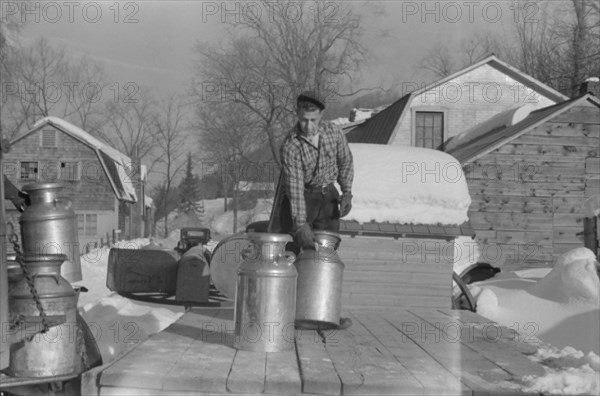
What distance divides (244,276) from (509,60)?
156 feet

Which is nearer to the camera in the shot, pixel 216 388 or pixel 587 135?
pixel 216 388

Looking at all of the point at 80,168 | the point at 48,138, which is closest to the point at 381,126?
the point at 80,168

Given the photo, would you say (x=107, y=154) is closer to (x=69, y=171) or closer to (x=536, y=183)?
(x=69, y=171)

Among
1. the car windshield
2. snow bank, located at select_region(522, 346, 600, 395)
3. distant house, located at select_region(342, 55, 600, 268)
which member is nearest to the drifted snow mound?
snow bank, located at select_region(522, 346, 600, 395)

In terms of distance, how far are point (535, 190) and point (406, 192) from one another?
1419 cm

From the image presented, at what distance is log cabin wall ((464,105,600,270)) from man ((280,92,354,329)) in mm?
15455

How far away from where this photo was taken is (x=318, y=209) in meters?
6.45

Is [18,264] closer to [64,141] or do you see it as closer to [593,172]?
[593,172]

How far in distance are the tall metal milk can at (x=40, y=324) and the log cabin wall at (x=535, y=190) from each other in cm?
1765

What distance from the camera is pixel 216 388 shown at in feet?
13.3

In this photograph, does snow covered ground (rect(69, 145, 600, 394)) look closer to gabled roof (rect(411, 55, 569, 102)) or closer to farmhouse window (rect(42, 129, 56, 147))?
gabled roof (rect(411, 55, 569, 102))

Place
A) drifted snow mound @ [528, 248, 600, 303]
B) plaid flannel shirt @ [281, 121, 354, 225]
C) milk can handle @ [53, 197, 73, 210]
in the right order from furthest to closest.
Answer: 1. drifted snow mound @ [528, 248, 600, 303]
2. plaid flannel shirt @ [281, 121, 354, 225]
3. milk can handle @ [53, 197, 73, 210]

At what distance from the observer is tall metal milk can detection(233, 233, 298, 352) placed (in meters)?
4.86

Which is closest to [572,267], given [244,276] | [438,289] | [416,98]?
[438,289]
